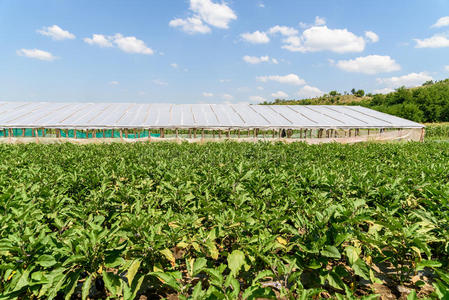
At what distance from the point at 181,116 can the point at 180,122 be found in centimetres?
199

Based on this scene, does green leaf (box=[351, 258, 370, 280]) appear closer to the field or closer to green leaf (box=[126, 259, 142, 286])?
the field

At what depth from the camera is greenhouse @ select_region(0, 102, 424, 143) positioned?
22.3 metres

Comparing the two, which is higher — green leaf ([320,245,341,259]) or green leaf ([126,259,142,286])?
green leaf ([320,245,341,259])

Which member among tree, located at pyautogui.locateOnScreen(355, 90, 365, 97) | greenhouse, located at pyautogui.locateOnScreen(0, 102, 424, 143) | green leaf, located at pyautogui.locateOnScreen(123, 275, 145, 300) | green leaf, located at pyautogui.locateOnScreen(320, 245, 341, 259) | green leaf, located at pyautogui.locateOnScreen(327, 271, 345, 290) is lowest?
Result: green leaf, located at pyautogui.locateOnScreen(327, 271, 345, 290)

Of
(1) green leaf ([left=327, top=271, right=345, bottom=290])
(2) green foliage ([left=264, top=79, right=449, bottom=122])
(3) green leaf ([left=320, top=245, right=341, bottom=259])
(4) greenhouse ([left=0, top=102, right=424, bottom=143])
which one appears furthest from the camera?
(2) green foliage ([left=264, top=79, right=449, bottom=122])

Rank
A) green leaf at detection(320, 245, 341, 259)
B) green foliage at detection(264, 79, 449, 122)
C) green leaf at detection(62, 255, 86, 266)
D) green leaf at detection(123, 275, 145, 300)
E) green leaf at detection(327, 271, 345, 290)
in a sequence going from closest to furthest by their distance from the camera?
1. green leaf at detection(123, 275, 145, 300)
2. green leaf at detection(62, 255, 86, 266)
3. green leaf at detection(320, 245, 341, 259)
4. green leaf at detection(327, 271, 345, 290)
5. green foliage at detection(264, 79, 449, 122)

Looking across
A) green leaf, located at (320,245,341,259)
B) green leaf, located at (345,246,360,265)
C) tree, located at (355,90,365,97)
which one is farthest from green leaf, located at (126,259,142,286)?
tree, located at (355,90,365,97)

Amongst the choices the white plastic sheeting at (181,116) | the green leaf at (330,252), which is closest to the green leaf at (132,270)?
the green leaf at (330,252)

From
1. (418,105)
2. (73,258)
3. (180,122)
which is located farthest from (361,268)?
(418,105)

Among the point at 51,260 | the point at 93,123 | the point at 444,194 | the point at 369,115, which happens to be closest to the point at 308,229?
the point at 444,194

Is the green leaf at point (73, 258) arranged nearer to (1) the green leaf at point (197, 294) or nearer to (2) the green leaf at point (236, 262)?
(1) the green leaf at point (197, 294)

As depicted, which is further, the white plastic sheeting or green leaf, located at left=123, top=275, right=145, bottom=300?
the white plastic sheeting

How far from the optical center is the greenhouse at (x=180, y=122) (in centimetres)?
2231

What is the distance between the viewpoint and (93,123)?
22.5 metres
